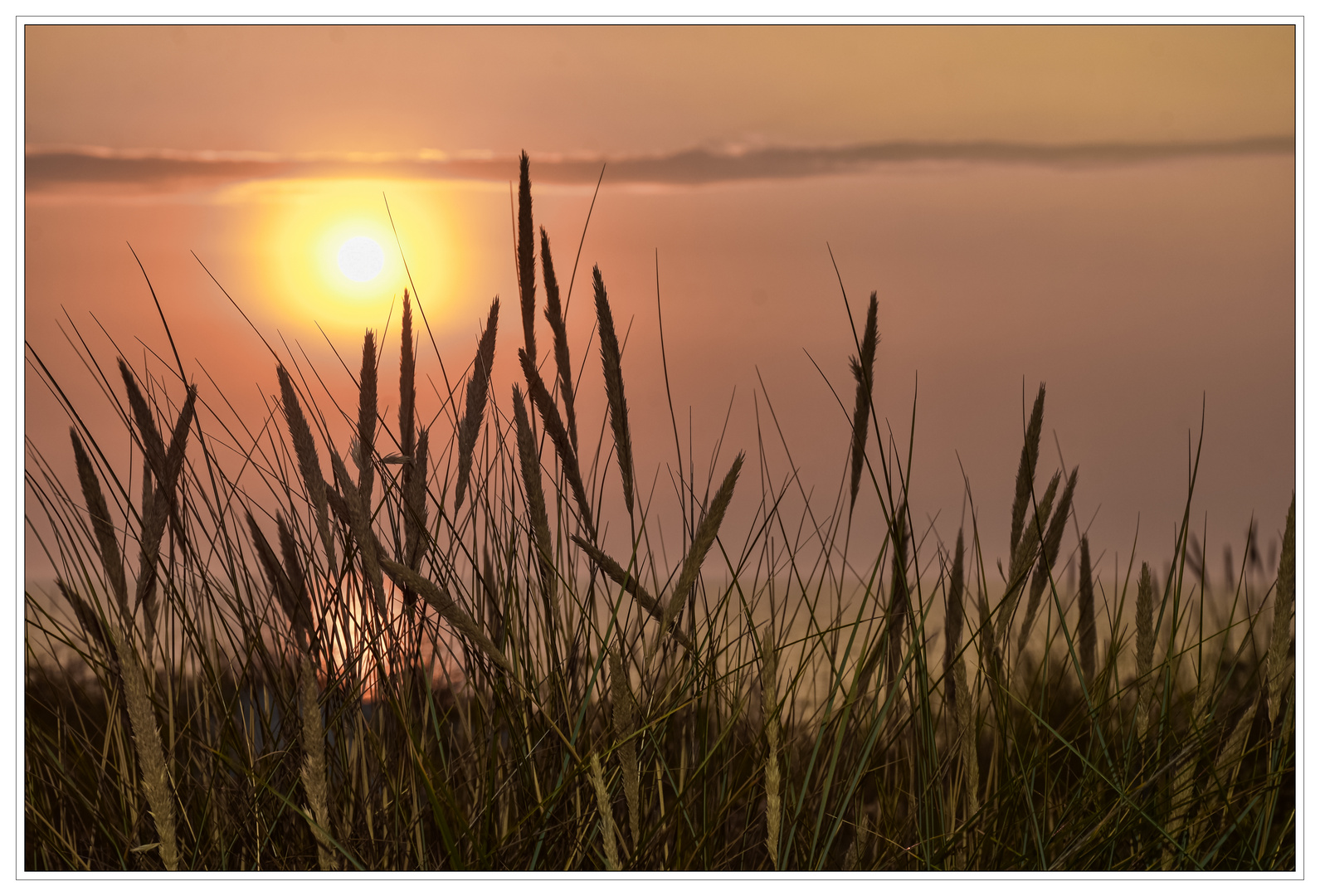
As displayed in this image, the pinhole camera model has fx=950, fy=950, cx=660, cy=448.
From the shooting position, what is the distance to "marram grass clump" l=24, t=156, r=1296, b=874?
104 centimetres

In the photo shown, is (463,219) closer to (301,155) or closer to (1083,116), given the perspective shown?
(301,155)

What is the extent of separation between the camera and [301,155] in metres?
1.27

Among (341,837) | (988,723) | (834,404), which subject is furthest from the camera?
(834,404)

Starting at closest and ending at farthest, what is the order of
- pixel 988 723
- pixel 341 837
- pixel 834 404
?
pixel 341 837, pixel 988 723, pixel 834 404

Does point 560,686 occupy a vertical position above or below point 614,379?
below

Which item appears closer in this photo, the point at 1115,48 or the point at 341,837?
the point at 341,837

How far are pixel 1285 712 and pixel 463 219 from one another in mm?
1207

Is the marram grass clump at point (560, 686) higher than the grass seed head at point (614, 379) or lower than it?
lower

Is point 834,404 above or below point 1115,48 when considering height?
below

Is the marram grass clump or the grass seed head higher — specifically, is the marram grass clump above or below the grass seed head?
below

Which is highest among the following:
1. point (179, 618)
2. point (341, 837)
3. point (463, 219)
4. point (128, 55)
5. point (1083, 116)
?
point (128, 55)

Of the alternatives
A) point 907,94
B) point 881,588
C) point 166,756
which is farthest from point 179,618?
point 907,94

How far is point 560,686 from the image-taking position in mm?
1096

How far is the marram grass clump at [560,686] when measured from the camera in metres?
1.04
